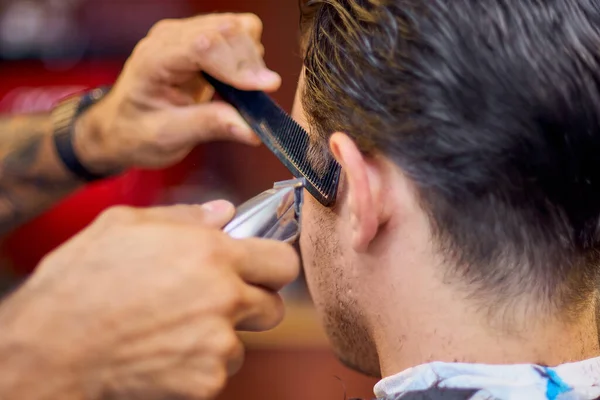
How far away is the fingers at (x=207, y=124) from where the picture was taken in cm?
120

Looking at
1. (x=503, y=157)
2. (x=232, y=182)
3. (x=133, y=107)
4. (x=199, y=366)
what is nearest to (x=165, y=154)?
(x=133, y=107)

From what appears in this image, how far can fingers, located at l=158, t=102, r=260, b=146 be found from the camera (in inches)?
47.1

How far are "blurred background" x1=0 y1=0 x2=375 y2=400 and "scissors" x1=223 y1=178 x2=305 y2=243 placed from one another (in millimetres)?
1471

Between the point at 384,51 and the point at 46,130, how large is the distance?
0.99 m

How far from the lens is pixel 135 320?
3.09 ft

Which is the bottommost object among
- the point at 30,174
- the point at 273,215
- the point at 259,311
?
the point at 30,174

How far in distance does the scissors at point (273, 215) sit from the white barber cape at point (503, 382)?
0.30 m

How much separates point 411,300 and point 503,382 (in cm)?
18

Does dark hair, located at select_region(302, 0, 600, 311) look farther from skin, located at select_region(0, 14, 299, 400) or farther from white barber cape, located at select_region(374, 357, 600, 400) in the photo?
skin, located at select_region(0, 14, 299, 400)

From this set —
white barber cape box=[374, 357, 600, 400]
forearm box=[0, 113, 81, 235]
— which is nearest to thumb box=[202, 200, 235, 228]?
white barber cape box=[374, 357, 600, 400]

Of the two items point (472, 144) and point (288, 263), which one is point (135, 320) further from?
point (472, 144)

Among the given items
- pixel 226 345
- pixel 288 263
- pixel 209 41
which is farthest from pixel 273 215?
pixel 209 41

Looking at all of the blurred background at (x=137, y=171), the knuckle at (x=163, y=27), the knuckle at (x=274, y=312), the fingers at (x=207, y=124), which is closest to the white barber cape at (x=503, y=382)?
the knuckle at (x=274, y=312)

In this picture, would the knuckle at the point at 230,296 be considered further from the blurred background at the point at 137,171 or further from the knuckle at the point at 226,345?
the blurred background at the point at 137,171
